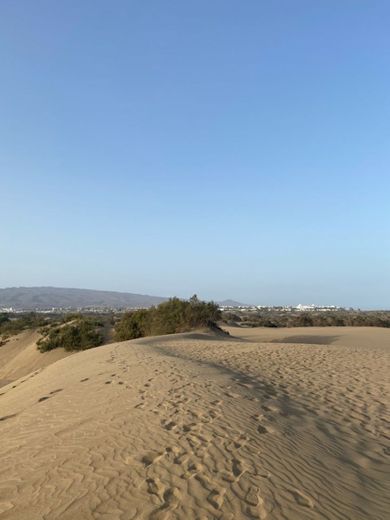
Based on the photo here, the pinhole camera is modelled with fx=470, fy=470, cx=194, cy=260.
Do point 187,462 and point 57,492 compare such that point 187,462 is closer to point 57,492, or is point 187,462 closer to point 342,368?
point 57,492

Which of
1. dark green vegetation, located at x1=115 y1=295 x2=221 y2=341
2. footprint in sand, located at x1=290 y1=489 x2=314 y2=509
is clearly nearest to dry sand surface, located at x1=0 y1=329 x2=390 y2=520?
footprint in sand, located at x1=290 y1=489 x2=314 y2=509

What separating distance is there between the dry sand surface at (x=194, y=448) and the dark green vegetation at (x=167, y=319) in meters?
19.1

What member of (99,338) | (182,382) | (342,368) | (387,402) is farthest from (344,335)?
→ (182,382)

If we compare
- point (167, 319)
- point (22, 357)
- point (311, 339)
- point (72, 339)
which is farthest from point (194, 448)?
point (311, 339)

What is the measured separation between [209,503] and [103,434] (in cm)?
265

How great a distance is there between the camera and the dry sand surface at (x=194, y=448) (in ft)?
15.5

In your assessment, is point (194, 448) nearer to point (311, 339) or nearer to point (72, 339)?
point (72, 339)

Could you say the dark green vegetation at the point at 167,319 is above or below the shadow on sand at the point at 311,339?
above

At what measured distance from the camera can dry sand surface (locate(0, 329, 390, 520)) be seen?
187 inches

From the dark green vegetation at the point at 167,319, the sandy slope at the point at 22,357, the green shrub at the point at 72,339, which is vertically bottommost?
the sandy slope at the point at 22,357

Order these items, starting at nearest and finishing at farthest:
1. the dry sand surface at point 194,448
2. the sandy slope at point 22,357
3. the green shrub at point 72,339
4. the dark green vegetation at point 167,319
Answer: the dry sand surface at point 194,448 → the sandy slope at point 22,357 → the green shrub at point 72,339 → the dark green vegetation at point 167,319

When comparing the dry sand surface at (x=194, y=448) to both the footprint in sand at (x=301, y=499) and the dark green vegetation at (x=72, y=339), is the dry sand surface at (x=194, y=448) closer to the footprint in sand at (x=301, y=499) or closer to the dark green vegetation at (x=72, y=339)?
the footprint in sand at (x=301, y=499)

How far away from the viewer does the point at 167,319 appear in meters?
31.7

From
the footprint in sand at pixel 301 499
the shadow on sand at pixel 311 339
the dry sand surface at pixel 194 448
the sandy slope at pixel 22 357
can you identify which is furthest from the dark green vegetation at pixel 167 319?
the footprint in sand at pixel 301 499
